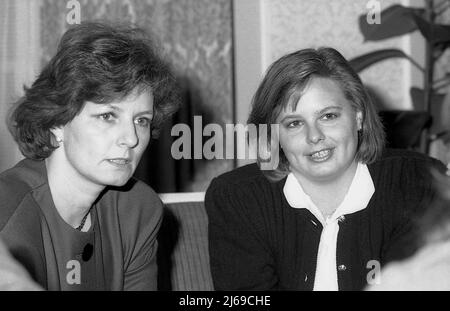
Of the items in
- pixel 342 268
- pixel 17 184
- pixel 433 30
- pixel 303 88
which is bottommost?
pixel 342 268

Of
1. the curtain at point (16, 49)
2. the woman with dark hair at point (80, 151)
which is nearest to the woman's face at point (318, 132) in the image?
the woman with dark hair at point (80, 151)

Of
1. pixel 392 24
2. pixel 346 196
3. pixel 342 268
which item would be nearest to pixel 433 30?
pixel 392 24

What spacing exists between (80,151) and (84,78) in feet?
0.43

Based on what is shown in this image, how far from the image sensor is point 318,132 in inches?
49.7

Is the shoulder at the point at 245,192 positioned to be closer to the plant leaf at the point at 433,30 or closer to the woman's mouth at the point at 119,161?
the woman's mouth at the point at 119,161

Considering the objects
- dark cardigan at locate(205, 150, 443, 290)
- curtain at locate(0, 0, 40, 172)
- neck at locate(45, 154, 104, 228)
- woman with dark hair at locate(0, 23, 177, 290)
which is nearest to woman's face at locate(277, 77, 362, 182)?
dark cardigan at locate(205, 150, 443, 290)

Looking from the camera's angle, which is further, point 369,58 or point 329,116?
point 369,58

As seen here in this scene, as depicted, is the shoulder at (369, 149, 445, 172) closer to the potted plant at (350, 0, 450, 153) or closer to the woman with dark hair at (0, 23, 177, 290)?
the woman with dark hair at (0, 23, 177, 290)

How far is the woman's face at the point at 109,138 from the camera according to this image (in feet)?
3.67

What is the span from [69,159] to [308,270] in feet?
1.74

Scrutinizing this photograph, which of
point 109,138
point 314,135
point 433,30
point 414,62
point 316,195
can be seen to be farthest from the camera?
point 414,62

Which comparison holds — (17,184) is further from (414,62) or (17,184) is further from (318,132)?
(414,62)

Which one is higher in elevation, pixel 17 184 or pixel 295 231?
pixel 17 184
